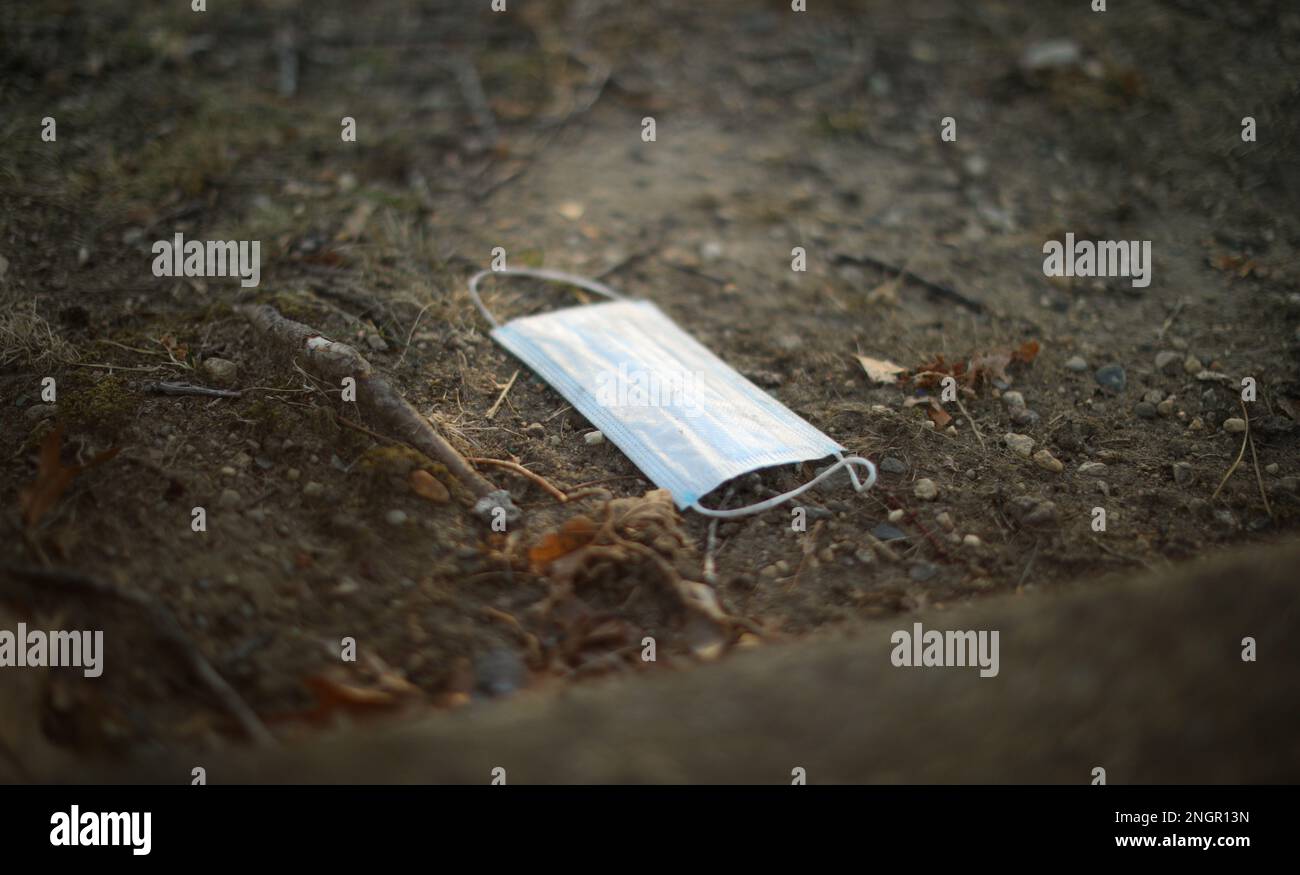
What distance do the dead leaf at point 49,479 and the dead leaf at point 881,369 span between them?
2.08 m

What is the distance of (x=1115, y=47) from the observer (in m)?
4.55

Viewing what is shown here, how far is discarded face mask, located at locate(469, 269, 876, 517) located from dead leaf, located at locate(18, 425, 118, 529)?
1.20 meters

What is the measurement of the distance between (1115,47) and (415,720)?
180 inches

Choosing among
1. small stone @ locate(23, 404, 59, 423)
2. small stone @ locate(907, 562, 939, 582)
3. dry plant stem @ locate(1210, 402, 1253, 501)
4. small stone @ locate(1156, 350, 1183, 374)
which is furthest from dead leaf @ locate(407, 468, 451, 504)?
small stone @ locate(1156, 350, 1183, 374)

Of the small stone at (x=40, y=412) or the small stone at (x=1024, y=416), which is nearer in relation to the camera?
the small stone at (x=40, y=412)

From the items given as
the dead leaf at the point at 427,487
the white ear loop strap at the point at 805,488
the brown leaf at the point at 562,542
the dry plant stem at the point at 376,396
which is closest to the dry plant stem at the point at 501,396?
the dry plant stem at the point at 376,396

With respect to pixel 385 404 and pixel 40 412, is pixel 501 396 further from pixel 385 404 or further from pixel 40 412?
pixel 40 412

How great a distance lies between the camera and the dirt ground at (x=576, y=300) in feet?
6.55

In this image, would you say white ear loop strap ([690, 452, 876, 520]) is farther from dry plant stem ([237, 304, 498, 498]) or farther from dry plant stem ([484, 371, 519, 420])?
dry plant stem ([484, 371, 519, 420])

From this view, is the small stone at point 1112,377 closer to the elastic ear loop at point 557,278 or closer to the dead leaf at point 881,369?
the dead leaf at point 881,369

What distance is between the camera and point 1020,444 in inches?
104

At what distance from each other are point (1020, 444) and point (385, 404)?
1.74m

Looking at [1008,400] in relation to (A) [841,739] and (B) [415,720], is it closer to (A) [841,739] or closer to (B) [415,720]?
(A) [841,739]
